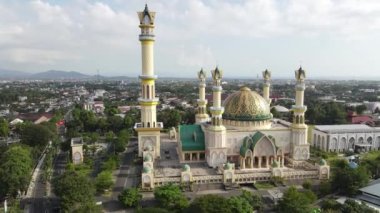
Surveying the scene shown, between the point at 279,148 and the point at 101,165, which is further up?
the point at 279,148

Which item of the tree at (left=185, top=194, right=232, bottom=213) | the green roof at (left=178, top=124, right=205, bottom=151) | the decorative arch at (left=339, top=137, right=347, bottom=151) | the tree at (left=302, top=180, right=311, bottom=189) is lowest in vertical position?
the tree at (left=302, top=180, right=311, bottom=189)

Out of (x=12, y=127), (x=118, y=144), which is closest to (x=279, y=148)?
(x=118, y=144)

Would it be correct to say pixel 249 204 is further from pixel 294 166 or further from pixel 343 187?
pixel 294 166

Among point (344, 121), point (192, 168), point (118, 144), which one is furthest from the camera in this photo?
point (344, 121)

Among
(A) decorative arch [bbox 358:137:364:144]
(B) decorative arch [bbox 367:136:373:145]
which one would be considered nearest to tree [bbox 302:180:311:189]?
(A) decorative arch [bbox 358:137:364:144]

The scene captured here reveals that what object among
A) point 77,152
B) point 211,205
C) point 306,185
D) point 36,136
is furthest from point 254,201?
point 36,136

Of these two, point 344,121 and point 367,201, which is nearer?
point 367,201

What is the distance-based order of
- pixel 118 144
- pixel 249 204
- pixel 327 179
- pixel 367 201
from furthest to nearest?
pixel 118 144 → pixel 327 179 → pixel 367 201 → pixel 249 204

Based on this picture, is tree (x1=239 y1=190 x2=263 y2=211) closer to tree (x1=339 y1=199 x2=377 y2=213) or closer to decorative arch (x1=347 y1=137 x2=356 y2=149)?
tree (x1=339 y1=199 x2=377 y2=213)
